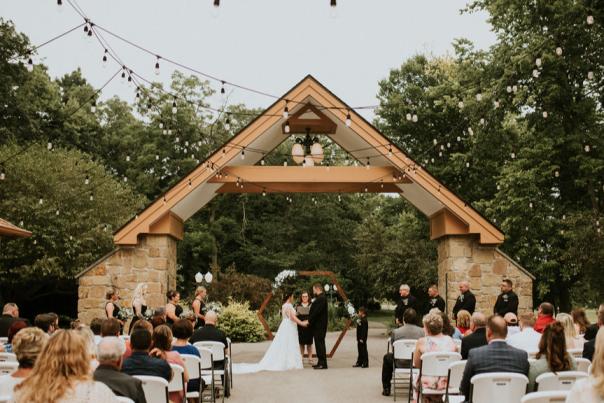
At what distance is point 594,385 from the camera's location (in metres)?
3.46

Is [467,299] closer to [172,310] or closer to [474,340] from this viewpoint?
[474,340]

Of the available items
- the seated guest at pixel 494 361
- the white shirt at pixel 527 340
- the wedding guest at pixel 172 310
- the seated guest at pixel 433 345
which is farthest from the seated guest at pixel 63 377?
the wedding guest at pixel 172 310

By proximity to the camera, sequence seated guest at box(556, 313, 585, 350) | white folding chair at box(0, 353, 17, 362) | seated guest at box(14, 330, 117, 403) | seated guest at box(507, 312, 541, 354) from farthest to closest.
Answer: seated guest at box(556, 313, 585, 350)
seated guest at box(507, 312, 541, 354)
white folding chair at box(0, 353, 17, 362)
seated guest at box(14, 330, 117, 403)

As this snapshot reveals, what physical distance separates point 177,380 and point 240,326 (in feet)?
48.8

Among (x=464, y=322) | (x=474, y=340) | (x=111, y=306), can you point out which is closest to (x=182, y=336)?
(x=474, y=340)

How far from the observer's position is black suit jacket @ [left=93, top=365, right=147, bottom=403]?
14.7 ft

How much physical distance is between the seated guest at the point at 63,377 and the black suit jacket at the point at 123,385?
3.16 feet

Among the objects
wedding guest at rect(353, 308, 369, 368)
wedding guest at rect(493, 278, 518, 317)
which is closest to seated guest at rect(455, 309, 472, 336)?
wedding guest at rect(493, 278, 518, 317)

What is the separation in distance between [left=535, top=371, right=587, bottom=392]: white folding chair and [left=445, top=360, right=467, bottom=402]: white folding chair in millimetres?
1276

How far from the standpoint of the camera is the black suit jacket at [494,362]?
566 cm

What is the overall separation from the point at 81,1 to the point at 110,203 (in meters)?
18.7

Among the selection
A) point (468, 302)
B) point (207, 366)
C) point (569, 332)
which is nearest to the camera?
point (569, 332)

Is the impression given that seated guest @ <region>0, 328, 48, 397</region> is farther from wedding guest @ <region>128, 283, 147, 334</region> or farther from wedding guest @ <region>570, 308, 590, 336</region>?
wedding guest @ <region>128, 283, 147, 334</region>

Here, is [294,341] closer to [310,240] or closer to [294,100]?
[294,100]
